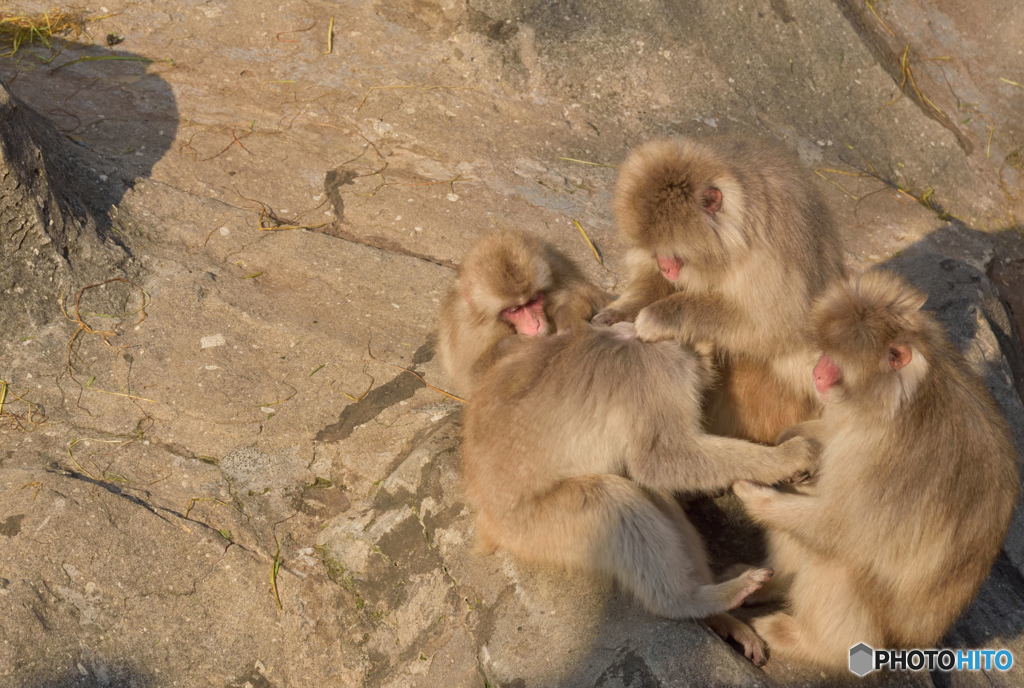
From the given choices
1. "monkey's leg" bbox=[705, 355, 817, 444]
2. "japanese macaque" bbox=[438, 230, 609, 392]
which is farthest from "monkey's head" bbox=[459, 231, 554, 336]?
"monkey's leg" bbox=[705, 355, 817, 444]

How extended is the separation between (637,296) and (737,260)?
49 cm

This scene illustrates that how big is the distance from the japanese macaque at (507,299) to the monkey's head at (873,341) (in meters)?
0.95

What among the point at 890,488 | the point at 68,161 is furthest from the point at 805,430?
the point at 68,161

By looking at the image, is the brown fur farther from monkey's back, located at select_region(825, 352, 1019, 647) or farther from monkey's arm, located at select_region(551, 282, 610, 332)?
monkey's arm, located at select_region(551, 282, 610, 332)

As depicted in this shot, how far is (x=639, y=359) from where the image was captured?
3.63 meters

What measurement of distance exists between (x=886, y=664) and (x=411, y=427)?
213 centimetres

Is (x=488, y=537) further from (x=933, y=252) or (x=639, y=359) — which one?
(x=933, y=252)

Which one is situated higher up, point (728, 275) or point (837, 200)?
point (728, 275)

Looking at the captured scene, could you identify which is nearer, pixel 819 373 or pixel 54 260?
pixel 819 373

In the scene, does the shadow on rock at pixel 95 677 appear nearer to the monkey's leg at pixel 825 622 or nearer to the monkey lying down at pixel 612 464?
the monkey lying down at pixel 612 464

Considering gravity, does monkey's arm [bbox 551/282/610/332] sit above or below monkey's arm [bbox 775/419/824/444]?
below

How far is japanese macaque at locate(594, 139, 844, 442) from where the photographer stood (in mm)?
3676

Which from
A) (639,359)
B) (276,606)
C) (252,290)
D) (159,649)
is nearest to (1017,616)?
(639,359)

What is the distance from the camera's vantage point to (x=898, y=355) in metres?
3.19
